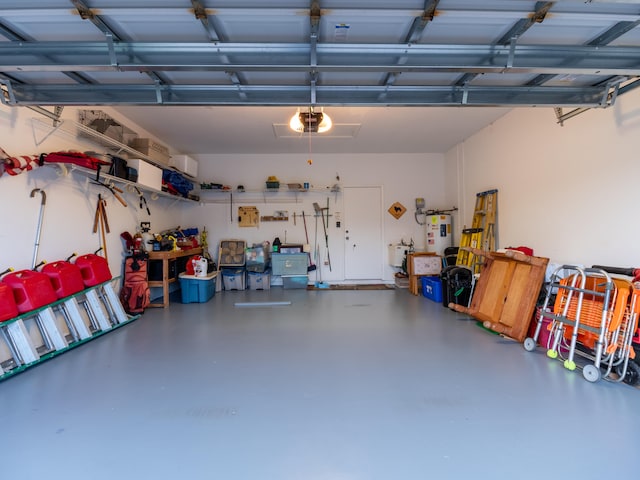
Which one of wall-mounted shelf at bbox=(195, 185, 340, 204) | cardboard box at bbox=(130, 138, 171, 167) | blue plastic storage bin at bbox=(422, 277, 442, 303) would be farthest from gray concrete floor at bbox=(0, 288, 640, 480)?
wall-mounted shelf at bbox=(195, 185, 340, 204)

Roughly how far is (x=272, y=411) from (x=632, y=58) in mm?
3566

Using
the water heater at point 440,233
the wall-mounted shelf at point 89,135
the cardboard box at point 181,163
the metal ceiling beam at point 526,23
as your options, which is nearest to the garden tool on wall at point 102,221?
the wall-mounted shelf at point 89,135

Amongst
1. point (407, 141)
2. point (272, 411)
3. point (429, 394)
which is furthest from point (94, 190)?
point (407, 141)

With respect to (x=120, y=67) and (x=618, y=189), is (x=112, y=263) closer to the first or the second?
(x=120, y=67)

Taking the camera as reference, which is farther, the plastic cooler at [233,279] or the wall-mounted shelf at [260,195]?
the wall-mounted shelf at [260,195]

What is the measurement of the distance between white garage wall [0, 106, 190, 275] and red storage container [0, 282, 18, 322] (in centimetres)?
43

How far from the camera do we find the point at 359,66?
1921 mm

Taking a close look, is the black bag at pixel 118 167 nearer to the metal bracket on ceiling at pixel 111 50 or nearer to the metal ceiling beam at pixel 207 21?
the metal bracket on ceiling at pixel 111 50

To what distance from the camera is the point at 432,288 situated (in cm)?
510

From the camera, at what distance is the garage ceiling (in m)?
1.59

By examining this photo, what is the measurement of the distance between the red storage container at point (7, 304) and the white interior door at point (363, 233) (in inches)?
213

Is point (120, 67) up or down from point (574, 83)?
down

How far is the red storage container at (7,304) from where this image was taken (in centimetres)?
244

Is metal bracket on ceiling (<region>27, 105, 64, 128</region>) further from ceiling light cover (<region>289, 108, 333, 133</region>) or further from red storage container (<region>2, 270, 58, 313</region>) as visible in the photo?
ceiling light cover (<region>289, 108, 333, 133</region>)
